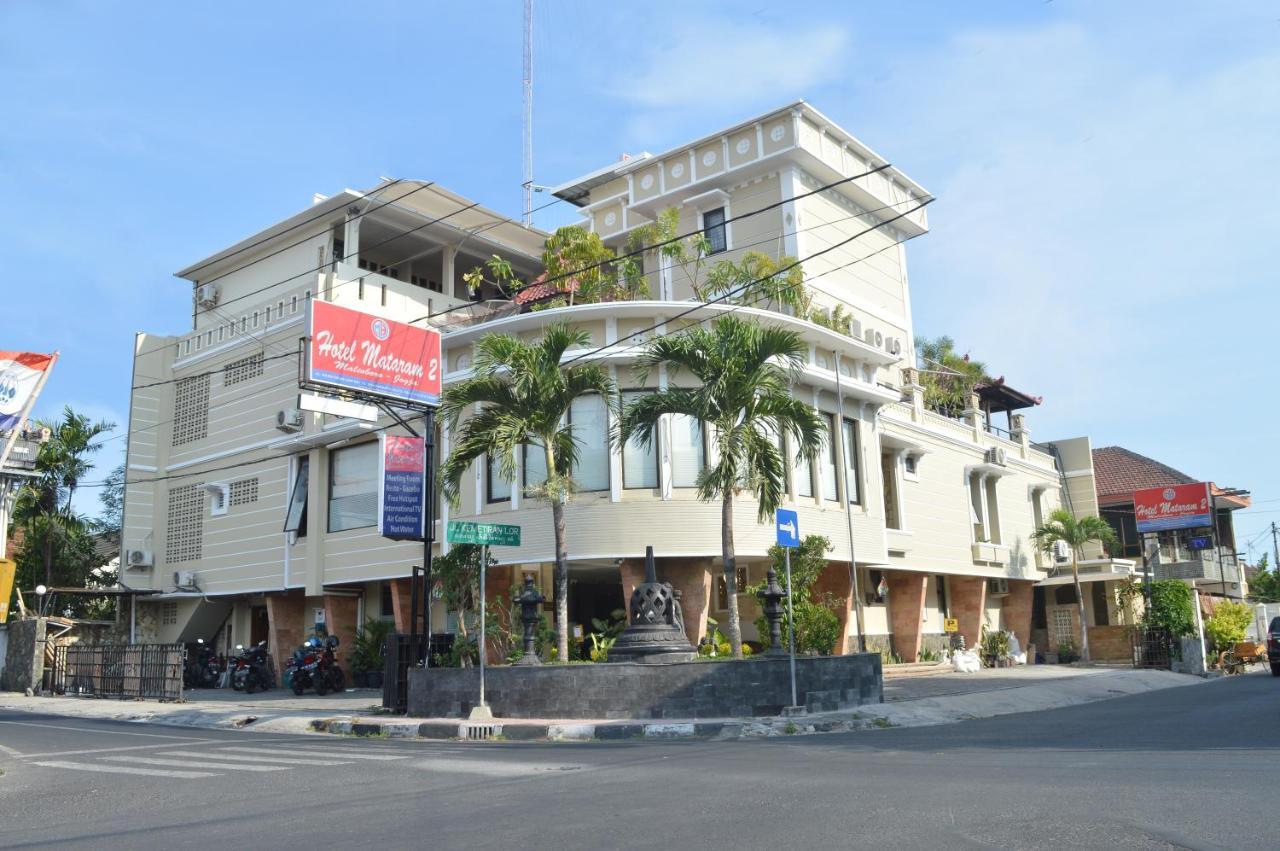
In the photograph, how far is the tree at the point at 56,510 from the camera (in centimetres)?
3500

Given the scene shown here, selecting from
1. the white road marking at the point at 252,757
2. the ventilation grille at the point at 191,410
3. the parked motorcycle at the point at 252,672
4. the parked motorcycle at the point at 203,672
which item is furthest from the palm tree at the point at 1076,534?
the white road marking at the point at 252,757

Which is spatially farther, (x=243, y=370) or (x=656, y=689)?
(x=243, y=370)

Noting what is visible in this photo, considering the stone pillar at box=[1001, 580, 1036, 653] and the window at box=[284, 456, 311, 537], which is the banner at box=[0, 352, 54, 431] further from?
the stone pillar at box=[1001, 580, 1036, 653]

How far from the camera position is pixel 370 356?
19.5 metres

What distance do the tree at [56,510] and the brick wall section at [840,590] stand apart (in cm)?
2522

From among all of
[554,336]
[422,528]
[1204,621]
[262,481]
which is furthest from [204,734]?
[1204,621]

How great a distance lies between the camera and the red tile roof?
4625cm

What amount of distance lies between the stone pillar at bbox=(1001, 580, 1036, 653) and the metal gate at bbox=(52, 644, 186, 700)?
87.3 feet

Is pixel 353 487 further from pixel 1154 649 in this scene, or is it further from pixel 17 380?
pixel 1154 649

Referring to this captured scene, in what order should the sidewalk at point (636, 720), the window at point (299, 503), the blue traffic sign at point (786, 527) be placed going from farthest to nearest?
1. the window at point (299, 503)
2. the blue traffic sign at point (786, 527)
3. the sidewalk at point (636, 720)

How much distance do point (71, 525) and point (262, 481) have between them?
10.5 metres

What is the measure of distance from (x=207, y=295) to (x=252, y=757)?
2326 centimetres

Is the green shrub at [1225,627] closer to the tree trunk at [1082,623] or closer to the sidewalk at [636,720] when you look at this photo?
the tree trunk at [1082,623]

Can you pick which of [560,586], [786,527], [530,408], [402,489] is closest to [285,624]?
[402,489]
